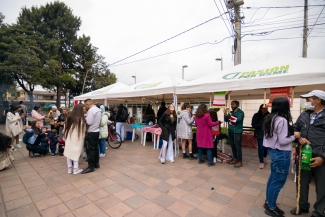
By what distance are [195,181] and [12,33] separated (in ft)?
51.9

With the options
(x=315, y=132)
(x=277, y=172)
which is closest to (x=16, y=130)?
Result: (x=277, y=172)

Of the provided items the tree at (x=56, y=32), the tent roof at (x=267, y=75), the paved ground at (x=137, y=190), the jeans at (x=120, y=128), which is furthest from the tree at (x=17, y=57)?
the tent roof at (x=267, y=75)

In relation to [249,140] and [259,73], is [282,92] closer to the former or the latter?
[259,73]

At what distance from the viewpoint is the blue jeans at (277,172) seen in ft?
6.84

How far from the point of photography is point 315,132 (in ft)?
6.82

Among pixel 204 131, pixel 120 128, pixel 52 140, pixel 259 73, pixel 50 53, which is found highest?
pixel 50 53

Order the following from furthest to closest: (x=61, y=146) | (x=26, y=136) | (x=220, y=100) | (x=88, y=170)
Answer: (x=61, y=146)
(x=26, y=136)
(x=220, y=100)
(x=88, y=170)

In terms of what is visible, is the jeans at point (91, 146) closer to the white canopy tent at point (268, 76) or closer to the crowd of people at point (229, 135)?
the crowd of people at point (229, 135)

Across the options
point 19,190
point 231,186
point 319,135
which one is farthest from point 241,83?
point 19,190

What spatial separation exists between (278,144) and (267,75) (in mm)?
1788

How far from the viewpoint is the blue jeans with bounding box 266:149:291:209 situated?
2084 mm

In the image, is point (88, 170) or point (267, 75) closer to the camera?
point (267, 75)

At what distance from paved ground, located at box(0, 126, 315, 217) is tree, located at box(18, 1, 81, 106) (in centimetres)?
1182

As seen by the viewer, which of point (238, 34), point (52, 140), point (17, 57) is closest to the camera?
point (52, 140)
